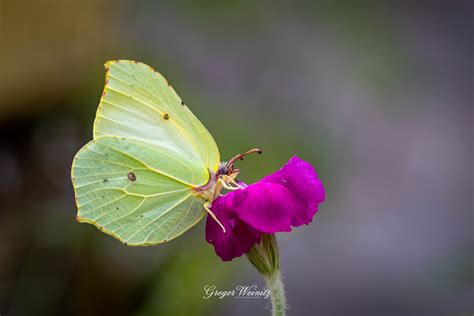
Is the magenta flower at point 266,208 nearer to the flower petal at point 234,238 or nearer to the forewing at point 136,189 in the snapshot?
the flower petal at point 234,238

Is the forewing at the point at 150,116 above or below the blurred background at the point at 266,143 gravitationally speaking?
above

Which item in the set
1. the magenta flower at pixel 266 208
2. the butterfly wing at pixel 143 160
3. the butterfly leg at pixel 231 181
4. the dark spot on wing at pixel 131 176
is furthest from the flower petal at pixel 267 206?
the dark spot on wing at pixel 131 176

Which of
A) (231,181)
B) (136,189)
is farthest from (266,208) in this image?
(136,189)

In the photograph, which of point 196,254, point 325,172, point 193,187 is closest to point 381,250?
point 325,172

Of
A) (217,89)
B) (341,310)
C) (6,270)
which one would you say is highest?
(217,89)

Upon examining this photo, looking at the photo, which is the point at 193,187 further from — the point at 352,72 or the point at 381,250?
the point at 352,72

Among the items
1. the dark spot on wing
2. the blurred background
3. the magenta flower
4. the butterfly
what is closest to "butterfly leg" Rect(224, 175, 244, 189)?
the butterfly
